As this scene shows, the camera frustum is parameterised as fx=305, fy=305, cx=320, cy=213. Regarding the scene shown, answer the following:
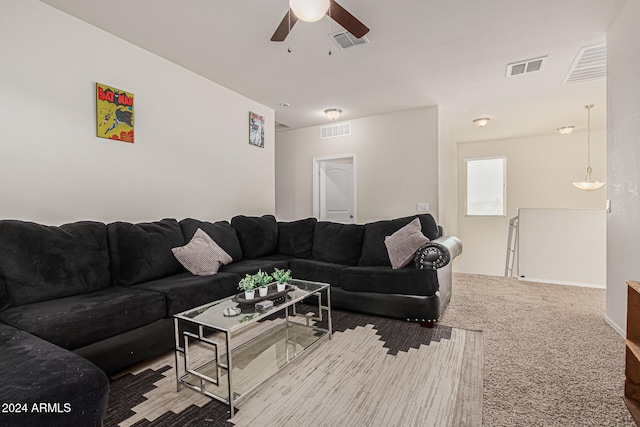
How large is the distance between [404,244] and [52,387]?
2687mm

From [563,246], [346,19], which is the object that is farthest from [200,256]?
[563,246]

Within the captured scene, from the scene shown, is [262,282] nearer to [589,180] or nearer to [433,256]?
[433,256]

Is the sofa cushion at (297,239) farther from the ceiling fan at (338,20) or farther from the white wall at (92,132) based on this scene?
the ceiling fan at (338,20)

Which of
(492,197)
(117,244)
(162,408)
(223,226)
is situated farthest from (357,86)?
(492,197)

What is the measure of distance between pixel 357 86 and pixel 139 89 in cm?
251

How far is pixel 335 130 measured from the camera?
571 cm

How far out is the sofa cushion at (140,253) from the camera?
8.07 feet

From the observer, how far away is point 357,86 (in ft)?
13.1

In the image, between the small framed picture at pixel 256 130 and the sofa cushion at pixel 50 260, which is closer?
the sofa cushion at pixel 50 260

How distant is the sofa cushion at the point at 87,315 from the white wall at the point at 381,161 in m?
3.87

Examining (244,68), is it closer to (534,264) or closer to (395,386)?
(395,386)

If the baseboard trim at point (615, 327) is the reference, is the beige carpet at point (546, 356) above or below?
below

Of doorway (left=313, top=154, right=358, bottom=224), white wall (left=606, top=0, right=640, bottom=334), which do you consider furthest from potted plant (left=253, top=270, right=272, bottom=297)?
doorway (left=313, top=154, right=358, bottom=224)

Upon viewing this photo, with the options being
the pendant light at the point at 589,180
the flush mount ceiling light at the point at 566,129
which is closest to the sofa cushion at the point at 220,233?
the pendant light at the point at 589,180
